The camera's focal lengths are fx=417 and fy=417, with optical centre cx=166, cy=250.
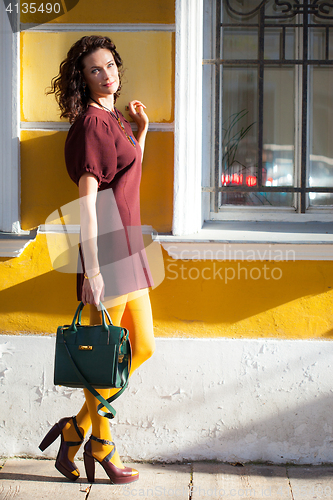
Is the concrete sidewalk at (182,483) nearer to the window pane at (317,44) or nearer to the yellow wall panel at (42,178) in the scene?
the yellow wall panel at (42,178)

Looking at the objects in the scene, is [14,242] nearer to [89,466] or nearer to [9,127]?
[9,127]

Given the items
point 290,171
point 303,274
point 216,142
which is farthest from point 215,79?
point 303,274

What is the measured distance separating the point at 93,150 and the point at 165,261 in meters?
0.83

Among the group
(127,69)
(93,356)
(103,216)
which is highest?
(127,69)

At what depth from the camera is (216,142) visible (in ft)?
9.07

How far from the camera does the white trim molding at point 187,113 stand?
7.84ft

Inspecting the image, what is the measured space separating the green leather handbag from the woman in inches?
5.3

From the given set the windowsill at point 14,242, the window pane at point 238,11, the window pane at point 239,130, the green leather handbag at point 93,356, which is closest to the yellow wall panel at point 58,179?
the windowsill at point 14,242

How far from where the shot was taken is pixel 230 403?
246cm

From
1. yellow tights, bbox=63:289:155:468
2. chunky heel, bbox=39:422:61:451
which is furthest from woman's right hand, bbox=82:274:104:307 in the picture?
chunky heel, bbox=39:422:61:451

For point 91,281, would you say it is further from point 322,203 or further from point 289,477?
point 322,203

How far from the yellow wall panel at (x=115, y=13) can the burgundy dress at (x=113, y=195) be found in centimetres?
77

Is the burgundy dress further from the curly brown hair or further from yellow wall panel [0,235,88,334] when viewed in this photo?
yellow wall panel [0,235,88,334]

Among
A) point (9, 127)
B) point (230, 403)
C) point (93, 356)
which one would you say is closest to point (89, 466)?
point (93, 356)
